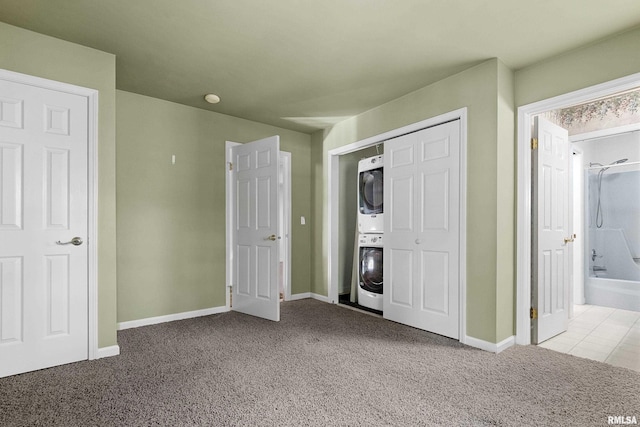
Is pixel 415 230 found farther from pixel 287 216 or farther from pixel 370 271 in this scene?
pixel 287 216

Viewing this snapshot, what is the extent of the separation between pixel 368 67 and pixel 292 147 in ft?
6.90

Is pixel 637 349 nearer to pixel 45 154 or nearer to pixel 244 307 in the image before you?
pixel 244 307

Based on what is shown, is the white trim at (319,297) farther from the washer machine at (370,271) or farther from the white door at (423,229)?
the white door at (423,229)

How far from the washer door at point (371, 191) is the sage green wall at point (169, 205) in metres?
1.61

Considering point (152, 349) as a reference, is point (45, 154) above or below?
above

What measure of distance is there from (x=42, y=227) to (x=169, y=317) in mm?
1673

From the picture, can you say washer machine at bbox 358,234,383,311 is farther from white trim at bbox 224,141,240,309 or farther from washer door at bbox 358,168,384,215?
white trim at bbox 224,141,240,309

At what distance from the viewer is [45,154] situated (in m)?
2.48

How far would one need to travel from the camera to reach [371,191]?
4.30m

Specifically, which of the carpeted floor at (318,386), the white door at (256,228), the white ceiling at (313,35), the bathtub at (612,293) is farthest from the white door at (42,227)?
the bathtub at (612,293)

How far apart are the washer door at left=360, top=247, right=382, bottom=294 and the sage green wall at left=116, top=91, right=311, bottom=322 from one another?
1794 millimetres

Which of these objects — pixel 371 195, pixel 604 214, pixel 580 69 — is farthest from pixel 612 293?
pixel 371 195

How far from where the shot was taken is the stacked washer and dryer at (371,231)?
412 cm

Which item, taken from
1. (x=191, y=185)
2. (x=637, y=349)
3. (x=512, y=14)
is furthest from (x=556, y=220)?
(x=191, y=185)
